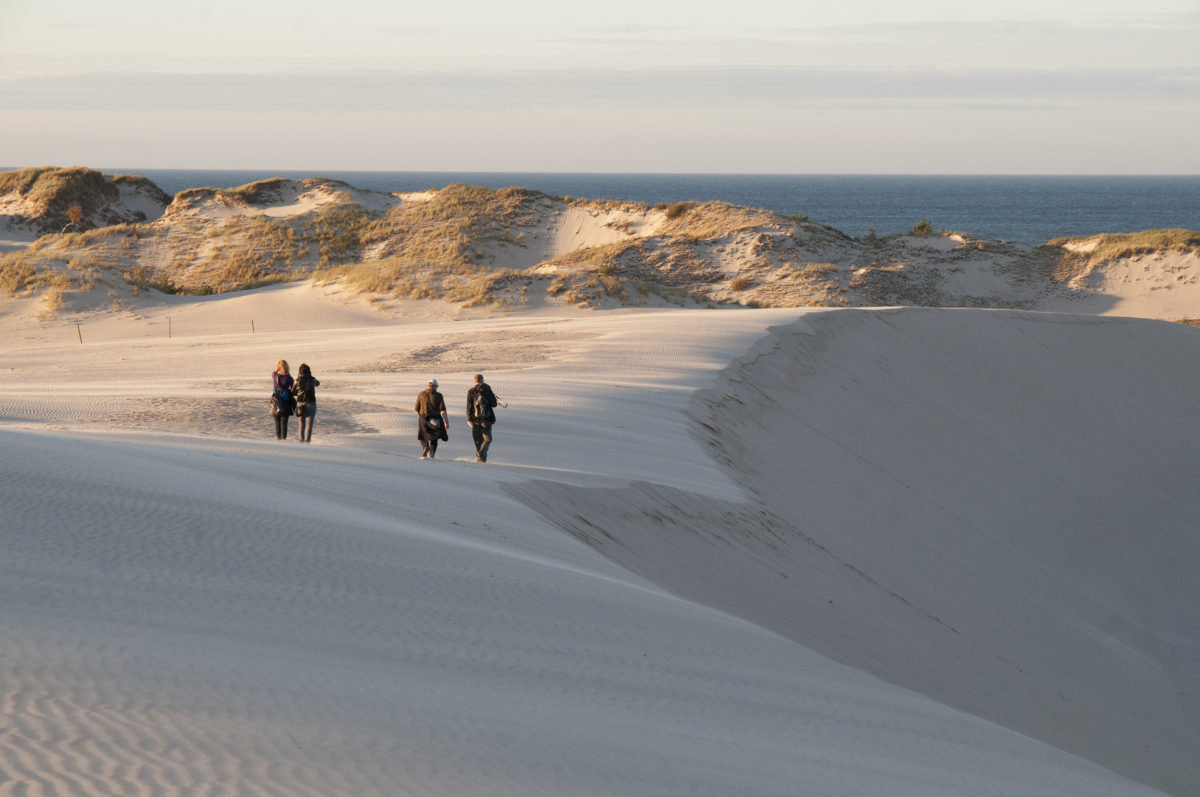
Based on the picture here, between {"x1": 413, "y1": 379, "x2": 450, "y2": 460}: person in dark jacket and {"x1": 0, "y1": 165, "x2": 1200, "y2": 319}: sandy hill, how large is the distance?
20547mm

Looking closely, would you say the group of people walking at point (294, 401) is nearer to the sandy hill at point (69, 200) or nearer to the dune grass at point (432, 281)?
the dune grass at point (432, 281)

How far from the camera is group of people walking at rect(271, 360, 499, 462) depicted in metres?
11.2

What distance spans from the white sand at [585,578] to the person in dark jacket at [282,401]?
45cm

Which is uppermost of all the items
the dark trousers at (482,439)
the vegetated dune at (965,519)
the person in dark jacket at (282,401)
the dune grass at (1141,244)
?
the dune grass at (1141,244)

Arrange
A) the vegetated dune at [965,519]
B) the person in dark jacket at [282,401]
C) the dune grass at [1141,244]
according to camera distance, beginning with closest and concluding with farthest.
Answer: the vegetated dune at [965,519] → the person in dark jacket at [282,401] → the dune grass at [1141,244]

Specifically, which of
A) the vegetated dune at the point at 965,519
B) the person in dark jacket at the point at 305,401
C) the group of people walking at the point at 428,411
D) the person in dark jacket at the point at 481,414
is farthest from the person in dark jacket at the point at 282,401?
the vegetated dune at the point at 965,519

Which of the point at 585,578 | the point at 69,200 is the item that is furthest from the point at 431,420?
the point at 69,200

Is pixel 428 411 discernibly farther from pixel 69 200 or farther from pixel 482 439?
pixel 69 200

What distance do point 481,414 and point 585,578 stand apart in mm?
4025

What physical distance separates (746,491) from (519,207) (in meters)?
38.4

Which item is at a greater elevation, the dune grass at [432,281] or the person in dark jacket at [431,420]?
the dune grass at [432,281]

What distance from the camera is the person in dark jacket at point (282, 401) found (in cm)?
1195

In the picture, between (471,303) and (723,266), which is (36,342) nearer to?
(471,303)

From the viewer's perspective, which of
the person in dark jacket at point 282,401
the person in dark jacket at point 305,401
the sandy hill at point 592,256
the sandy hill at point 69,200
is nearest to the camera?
the person in dark jacket at point 305,401
